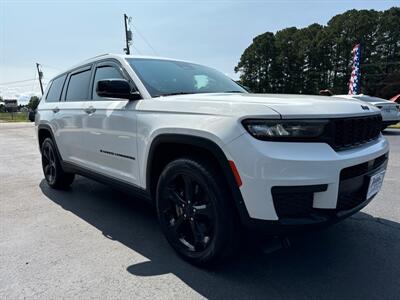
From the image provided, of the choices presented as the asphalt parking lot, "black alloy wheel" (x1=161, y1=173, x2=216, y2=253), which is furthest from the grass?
"black alloy wheel" (x1=161, y1=173, x2=216, y2=253)

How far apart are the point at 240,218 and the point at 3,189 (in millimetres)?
4625

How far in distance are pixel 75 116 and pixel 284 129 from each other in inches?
113

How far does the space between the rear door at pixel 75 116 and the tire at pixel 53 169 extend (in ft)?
1.45

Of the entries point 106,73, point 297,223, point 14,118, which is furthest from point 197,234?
point 14,118

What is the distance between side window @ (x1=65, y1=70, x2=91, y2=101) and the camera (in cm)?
414

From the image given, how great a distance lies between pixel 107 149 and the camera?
354cm

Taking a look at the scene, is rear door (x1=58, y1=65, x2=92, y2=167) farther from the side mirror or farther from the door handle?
the side mirror

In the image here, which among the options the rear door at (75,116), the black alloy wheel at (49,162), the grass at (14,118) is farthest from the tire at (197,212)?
the grass at (14,118)

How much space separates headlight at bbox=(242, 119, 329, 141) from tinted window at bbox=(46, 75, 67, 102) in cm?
372

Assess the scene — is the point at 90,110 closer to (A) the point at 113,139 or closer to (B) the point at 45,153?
(A) the point at 113,139

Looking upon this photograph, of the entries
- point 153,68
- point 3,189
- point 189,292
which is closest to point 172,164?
point 189,292

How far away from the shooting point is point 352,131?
245 centimetres

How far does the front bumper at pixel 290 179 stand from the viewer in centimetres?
208

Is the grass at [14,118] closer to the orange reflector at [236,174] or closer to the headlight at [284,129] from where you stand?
the orange reflector at [236,174]
